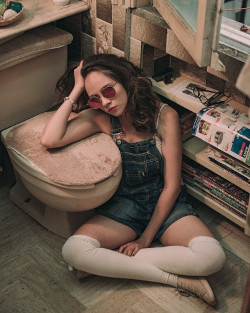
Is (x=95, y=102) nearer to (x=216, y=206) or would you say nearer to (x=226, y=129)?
(x=226, y=129)

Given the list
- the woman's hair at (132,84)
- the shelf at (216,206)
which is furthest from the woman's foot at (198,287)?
the woman's hair at (132,84)

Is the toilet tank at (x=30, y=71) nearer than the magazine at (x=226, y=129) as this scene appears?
No

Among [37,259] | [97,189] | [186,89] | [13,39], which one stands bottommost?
[37,259]

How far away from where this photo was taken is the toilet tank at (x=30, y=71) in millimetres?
2203

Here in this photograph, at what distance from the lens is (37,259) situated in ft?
7.20

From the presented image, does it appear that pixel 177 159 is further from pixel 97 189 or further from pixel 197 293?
pixel 197 293

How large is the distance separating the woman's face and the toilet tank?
0.34 m

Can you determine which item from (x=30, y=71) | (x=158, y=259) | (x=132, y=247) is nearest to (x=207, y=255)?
(x=158, y=259)

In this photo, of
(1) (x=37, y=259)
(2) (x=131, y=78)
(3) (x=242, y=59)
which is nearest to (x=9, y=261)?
(1) (x=37, y=259)

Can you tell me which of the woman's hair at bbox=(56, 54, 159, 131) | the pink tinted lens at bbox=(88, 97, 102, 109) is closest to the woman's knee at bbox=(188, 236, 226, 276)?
the woman's hair at bbox=(56, 54, 159, 131)

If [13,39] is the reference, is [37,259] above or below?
below

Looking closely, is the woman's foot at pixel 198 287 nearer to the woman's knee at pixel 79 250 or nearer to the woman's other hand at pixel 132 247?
the woman's other hand at pixel 132 247

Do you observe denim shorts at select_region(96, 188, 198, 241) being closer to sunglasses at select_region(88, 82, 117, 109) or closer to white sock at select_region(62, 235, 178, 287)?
white sock at select_region(62, 235, 178, 287)

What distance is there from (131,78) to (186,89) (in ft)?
0.96
